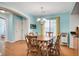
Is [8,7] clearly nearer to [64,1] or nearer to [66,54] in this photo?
[64,1]

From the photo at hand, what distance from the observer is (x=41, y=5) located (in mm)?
2355

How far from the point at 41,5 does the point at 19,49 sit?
994 millimetres

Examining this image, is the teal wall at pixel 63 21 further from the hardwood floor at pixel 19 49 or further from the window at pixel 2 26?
the window at pixel 2 26

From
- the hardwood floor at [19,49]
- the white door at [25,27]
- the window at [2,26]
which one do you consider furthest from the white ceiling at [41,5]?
→ the hardwood floor at [19,49]

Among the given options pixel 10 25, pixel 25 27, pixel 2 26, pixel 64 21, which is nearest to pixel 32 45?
pixel 25 27

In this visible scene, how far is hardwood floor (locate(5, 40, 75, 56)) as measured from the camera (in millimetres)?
2344

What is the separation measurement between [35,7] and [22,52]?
940mm

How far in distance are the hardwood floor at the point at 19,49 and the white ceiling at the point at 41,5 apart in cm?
65

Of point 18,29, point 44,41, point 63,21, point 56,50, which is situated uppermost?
point 63,21

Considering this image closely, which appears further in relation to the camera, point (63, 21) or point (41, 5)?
point (63, 21)

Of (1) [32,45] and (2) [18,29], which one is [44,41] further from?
(2) [18,29]

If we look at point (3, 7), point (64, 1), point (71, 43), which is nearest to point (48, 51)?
point (71, 43)

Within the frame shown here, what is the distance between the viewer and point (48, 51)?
243 centimetres

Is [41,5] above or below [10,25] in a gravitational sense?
above
